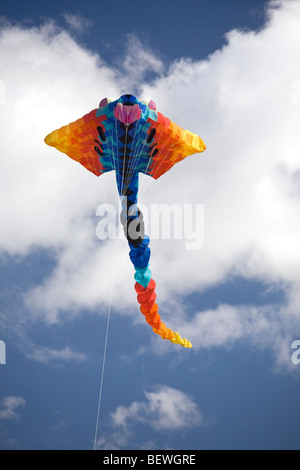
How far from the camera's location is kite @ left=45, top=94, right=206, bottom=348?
1042 cm

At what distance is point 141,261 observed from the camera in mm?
12234

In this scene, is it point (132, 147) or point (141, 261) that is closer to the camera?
point (132, 147)

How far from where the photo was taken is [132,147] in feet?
35.6

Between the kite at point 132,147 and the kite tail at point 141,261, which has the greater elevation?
the kite at point 132,147

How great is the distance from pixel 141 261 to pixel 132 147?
4.04 m

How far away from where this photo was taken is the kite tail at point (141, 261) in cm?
1162

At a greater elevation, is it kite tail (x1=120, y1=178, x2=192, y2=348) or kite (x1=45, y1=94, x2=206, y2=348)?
kite (x1=45, y1=94, x2=206, y2=348)

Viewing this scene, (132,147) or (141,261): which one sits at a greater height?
(132,147)

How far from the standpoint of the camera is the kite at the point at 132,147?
10.4 metres

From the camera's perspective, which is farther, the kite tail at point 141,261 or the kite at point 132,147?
the kite tail at point 141,261

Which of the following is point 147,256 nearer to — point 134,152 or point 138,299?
point 138,299
